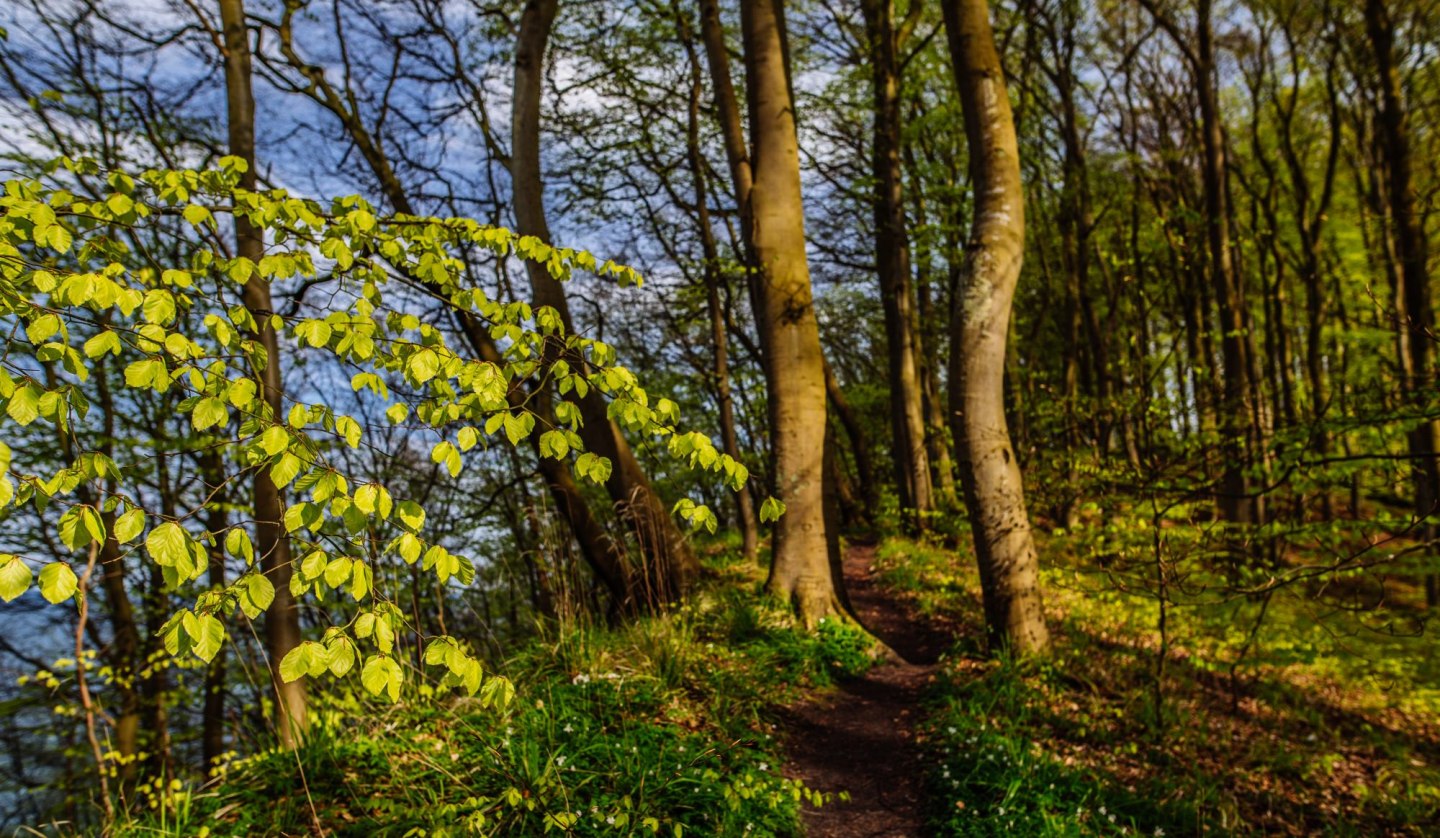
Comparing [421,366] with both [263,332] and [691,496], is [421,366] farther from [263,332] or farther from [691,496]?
[691,496]

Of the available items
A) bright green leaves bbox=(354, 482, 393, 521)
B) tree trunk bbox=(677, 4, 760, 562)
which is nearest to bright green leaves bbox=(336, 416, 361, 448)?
bright green leaves bbox=(354, 482, 393, 521)

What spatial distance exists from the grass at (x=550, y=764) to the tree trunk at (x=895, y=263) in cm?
687

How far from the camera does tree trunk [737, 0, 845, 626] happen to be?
6.13m

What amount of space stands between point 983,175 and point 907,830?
15.0ft

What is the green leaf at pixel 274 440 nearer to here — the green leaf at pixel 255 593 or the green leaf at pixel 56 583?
the green leaf at pixel 255 593

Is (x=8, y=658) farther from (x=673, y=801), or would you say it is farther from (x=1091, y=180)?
(x=1091, y=180)

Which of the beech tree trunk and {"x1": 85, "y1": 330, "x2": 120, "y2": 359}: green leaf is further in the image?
the beech tree trunk

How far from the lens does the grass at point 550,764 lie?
121 inches

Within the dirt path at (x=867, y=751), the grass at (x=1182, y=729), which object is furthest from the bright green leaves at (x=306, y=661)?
the grass at (x=1182, y=729)

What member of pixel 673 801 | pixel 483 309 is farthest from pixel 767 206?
pixel 673 801

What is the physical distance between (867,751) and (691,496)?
416 cm

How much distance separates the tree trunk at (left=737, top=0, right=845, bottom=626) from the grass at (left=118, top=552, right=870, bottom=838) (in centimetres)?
134

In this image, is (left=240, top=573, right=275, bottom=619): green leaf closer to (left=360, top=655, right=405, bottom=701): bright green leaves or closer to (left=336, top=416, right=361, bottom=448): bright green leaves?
(left=360, top=655, right=405, bottom=701): bright green leaves

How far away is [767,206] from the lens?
6.40m
